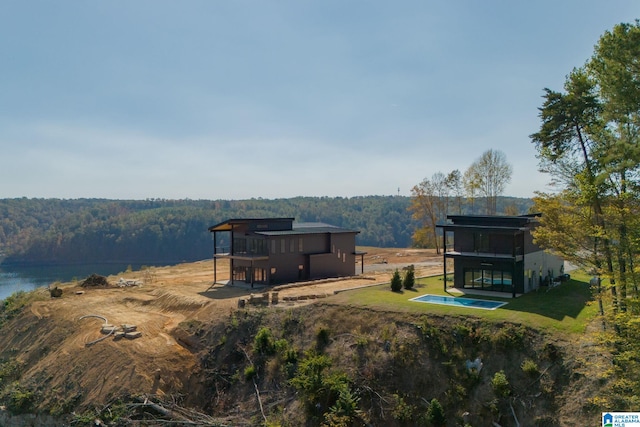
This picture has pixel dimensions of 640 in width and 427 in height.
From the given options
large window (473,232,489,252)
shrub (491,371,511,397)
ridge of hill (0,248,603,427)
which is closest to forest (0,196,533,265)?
large window (473,232,489,252)

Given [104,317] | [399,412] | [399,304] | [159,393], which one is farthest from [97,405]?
[399,304]

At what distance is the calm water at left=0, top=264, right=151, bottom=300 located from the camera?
82981 millimetres

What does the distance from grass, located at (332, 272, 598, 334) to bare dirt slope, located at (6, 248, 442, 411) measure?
4578mm

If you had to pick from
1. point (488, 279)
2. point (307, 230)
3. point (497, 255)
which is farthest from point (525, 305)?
point (307, 230)

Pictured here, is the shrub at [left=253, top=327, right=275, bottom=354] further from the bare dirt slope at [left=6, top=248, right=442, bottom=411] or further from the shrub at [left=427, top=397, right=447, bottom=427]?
the shrub at [left=427, top=397, right=447, bottom=427]

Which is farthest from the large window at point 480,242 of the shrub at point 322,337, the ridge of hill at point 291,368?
the shrub at point 322,337

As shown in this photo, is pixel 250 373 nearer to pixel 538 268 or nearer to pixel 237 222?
pixel 237 222

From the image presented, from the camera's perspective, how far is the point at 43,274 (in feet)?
346

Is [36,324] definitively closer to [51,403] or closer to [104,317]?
[104,317]

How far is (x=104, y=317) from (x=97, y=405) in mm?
8627

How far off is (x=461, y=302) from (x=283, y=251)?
1608 cm

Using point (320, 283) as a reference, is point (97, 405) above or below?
below

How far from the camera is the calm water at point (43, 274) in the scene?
272ft

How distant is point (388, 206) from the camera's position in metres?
174
